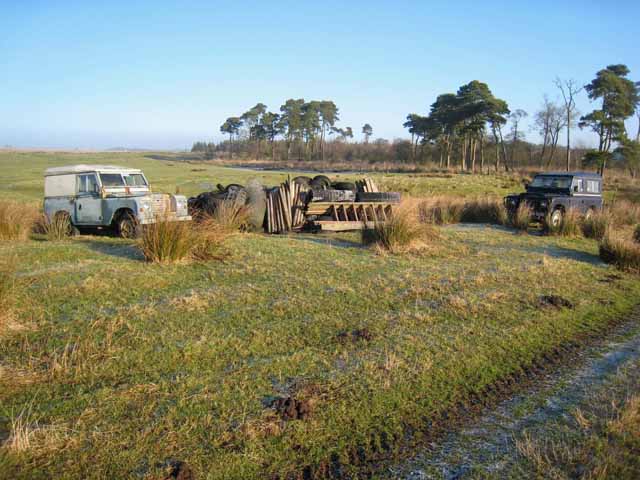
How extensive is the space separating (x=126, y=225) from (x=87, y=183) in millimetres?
1985

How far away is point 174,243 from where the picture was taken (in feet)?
28.8

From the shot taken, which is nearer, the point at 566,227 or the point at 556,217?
the point at 566,227

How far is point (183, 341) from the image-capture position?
5.67m

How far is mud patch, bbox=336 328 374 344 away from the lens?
19.5ft

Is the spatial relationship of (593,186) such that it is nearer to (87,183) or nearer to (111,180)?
(111,180)

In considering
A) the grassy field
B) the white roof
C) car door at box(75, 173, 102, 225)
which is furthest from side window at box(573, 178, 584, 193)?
car door at box(75, 173, 102, 225)

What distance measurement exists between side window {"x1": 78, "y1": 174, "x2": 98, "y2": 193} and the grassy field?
13.6ft

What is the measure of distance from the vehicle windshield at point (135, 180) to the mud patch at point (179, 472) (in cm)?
1198

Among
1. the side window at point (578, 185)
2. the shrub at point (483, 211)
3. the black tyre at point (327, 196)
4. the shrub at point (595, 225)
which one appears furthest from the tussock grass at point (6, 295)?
the side window at point (578, 185)

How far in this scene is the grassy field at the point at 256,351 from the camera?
149 inches

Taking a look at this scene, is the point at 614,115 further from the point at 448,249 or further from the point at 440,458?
the point at 440,458

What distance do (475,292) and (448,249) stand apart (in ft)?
11.5

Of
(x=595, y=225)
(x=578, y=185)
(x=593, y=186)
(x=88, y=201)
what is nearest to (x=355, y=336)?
(x=88, y=201)

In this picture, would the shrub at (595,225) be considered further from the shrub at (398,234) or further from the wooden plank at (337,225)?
the wooden plank at (337,225)
